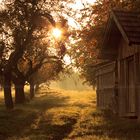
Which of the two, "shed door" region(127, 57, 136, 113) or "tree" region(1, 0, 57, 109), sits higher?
"tree" region(1, 0, 57, 109)

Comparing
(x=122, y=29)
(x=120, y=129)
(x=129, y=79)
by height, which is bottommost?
(x=120, y=129)

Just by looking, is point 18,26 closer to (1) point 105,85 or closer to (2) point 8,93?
(2) point 8,93

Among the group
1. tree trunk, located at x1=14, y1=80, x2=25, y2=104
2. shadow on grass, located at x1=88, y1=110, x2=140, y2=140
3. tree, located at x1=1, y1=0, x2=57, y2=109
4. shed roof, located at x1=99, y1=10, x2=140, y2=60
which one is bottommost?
shadow on grass, located at x1=88, y1=110, x2=140, y2=140

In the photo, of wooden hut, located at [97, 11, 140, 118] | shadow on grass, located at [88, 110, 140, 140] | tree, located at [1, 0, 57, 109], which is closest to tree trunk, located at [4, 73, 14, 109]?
tree, located at [1, 0, 57, 109]

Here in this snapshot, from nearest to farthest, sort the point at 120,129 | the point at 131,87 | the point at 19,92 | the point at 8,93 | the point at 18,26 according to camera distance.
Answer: the point at 120,129 → the point at 131,87 → the point at 18,26 → the point at 8,93 → the point at 19,92

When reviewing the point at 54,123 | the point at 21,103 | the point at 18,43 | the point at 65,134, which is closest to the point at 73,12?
the point at 18,43

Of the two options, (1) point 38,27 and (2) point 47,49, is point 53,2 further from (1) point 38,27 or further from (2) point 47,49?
(2) point 47,49

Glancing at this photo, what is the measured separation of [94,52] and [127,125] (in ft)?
44.0

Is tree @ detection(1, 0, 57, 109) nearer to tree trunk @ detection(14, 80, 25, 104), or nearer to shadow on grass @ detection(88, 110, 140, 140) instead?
tree trunk @ detection(14, 80, 25, 104)

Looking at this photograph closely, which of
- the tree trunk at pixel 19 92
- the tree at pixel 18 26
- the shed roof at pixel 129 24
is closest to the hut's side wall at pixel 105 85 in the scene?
the tree at pixel 18 26

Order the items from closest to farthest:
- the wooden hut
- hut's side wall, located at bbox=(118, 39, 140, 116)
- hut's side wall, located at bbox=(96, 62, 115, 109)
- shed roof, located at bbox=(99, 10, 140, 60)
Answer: shed roof, located at bbox=(99, 10, 140, 60) < the wooden hut < hut's side wall, located at bbox=(118, 39, 140, 116) < hut's side wall, located at bbox=(96, 62, 115, 109)

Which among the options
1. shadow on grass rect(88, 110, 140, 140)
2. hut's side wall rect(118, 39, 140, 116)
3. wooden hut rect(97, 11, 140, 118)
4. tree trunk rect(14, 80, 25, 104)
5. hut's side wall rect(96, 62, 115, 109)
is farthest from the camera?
tree trunk rect(14, 80, 25, 104)

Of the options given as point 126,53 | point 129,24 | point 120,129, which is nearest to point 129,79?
point 126,53

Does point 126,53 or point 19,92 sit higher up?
point 126,53
